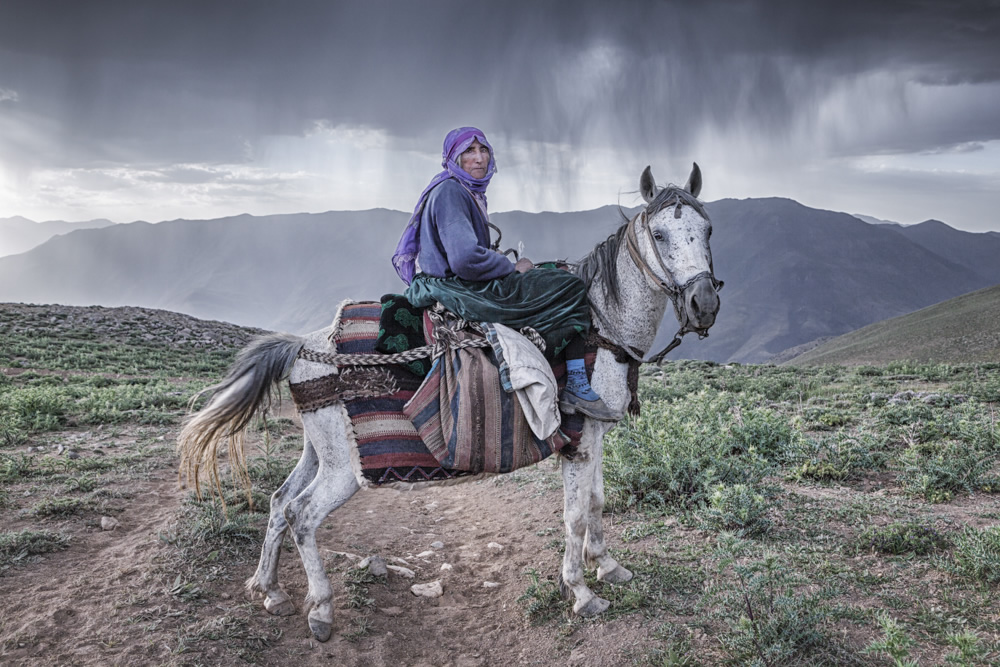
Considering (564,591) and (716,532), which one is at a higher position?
(716,532)

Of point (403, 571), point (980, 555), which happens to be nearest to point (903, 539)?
point (980, 555)

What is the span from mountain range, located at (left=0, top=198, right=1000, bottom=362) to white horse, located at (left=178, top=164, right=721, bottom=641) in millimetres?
72453

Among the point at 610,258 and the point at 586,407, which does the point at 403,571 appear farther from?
the point at 610,258

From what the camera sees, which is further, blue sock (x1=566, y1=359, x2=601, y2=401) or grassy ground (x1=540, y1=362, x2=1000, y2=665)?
blue sock (x1=566, y1=359, x2=601, y2=401)

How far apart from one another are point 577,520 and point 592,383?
928 millimetres

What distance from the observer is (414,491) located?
637 cm

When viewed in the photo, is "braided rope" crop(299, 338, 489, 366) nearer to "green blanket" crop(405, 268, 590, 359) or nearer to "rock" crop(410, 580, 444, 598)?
"green blanket" crop(405, 268, 590, 359)

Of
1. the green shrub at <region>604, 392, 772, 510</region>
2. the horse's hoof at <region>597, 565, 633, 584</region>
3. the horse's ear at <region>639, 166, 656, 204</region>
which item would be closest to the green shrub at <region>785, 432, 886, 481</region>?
the green shrub at <region>604, 392, 772, 510</region>

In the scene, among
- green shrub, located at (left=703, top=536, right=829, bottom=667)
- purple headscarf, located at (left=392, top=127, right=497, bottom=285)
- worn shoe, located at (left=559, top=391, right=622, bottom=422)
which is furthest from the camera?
purple headscarf, located at (left=392, top=127, right=497, bottom=285)

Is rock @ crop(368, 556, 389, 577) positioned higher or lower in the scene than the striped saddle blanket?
lower

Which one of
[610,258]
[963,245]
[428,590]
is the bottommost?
[428,590]

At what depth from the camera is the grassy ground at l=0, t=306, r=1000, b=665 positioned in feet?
10.0

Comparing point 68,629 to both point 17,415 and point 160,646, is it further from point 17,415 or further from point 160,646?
point 17,415

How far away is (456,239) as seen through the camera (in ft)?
10.7
